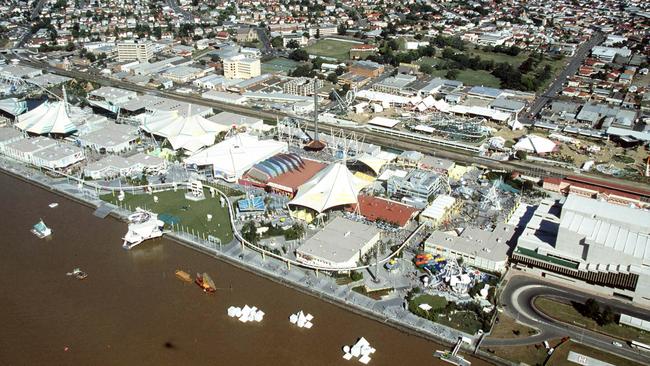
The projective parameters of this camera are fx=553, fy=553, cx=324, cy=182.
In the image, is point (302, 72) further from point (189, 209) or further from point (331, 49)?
point (189, 209)

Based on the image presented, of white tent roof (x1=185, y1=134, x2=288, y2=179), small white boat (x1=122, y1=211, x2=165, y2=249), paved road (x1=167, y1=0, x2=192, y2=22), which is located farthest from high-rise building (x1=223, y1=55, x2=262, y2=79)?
paved road (x1=167, y1=0, x2=192, y2=22)

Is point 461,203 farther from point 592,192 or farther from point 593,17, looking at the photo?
point 593,17

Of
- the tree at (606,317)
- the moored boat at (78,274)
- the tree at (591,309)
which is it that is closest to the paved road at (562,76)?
the tree at (591,309)

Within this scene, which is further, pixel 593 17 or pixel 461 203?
pixel 593 17

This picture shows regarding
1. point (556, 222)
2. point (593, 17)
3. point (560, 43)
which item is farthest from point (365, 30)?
point (556, 222)

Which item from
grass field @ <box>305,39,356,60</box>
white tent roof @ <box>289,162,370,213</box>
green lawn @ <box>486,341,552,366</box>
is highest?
white tent roof @ <box>289,162,370,213</box>

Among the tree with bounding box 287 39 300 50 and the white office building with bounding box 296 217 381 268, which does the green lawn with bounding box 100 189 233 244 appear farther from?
the tree with bounding box 287 39 300 50
